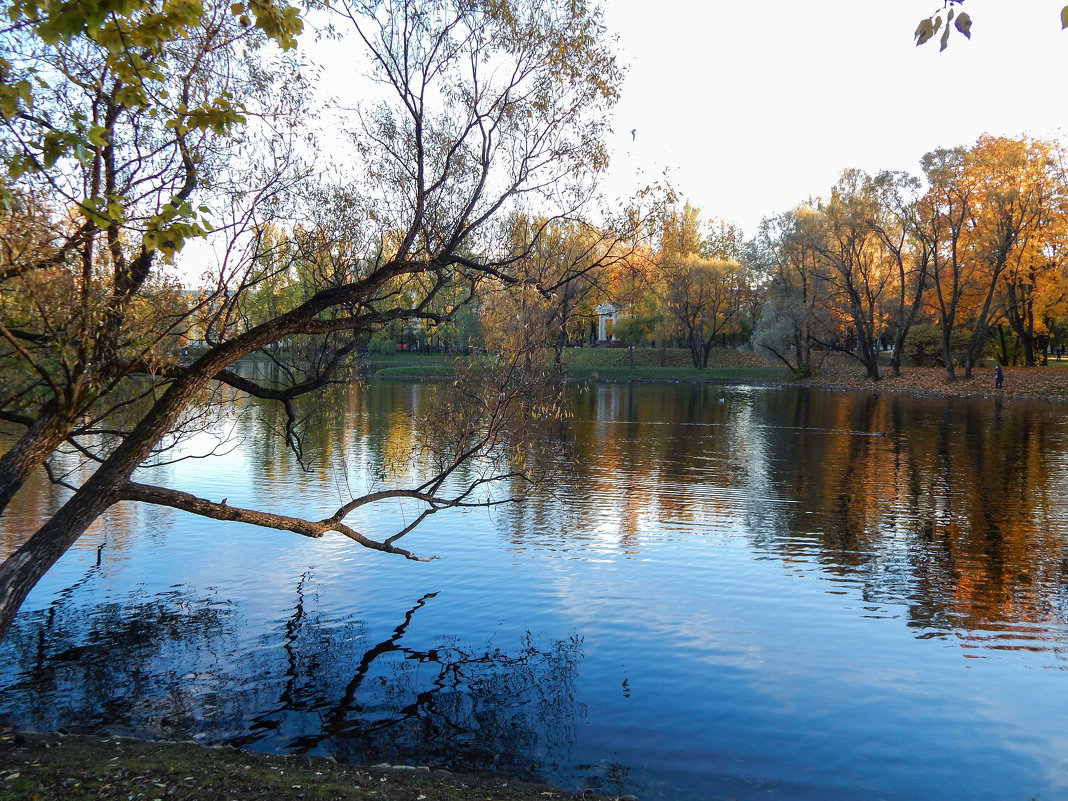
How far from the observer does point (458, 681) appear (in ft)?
38.2

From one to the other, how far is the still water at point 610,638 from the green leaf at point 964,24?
7.54m

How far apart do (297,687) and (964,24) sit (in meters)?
10.8

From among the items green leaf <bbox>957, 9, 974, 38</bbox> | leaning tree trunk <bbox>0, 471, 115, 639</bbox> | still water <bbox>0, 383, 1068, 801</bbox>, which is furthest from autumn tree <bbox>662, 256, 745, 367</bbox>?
green leaf <bbox>957, 9, 974, 38</bbox>

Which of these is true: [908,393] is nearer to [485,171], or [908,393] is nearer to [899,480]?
[899,480]

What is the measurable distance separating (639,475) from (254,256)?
1902 centimetres

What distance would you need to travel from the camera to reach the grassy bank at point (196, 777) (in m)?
6.91

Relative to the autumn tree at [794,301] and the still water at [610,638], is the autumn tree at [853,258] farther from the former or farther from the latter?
the still water at [610,638]

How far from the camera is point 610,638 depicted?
13367 millimetres

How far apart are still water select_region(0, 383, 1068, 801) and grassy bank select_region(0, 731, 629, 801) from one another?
3.27 ft

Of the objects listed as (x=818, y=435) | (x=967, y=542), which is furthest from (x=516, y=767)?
(x=818, y=435)

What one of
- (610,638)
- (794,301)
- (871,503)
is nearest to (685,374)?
(794,301)

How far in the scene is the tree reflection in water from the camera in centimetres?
980

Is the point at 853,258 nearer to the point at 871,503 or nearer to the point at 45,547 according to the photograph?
the point at 871,503

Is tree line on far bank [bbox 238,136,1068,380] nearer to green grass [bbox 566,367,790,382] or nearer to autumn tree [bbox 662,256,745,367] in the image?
autumn tree [bbox 662,256,745,367]
